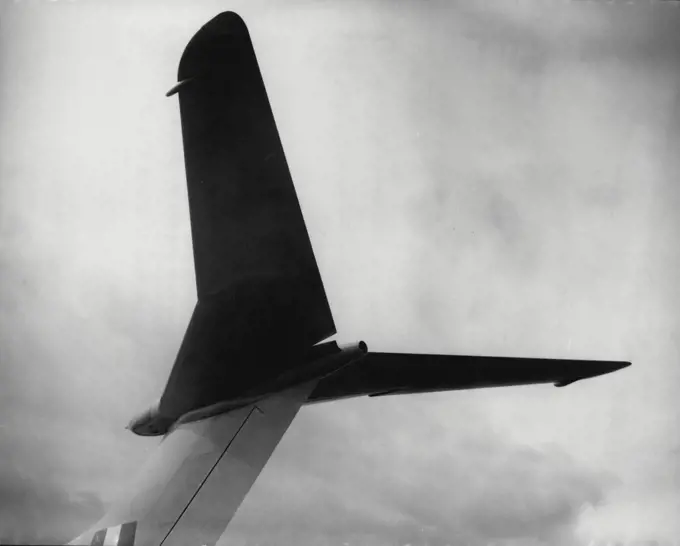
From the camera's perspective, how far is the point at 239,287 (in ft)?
22.9

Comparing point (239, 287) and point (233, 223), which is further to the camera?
point (239, 287)

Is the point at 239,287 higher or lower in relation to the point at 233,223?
lower

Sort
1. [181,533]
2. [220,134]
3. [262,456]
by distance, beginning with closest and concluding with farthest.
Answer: [181,533] < [262,456] < [220,134]

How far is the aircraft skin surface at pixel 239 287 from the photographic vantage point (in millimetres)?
6848

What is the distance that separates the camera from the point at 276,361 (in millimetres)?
7285

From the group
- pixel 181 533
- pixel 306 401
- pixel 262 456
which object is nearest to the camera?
pixel 181 533

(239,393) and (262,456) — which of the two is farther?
(239,393)

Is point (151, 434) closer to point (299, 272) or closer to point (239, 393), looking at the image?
point (239, 393)

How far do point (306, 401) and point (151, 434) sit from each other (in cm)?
201

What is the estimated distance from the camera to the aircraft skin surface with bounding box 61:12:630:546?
6.85 metres

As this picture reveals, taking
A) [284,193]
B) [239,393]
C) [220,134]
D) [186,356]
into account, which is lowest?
[239,393]

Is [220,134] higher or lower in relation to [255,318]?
higher

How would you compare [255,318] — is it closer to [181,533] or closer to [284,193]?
[284,193]

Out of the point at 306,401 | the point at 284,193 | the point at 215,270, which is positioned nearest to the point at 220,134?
the point at 284,193
